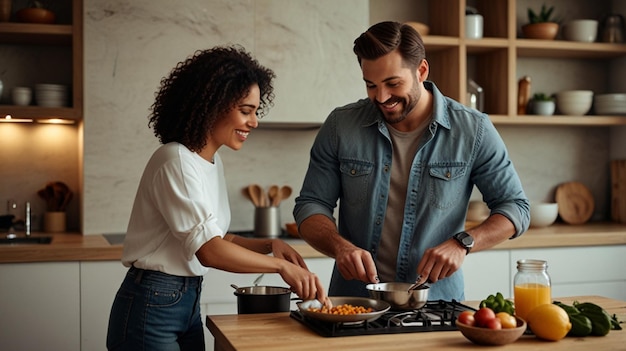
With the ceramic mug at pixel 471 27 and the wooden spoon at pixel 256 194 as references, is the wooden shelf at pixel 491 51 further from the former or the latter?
the wooden spoon at pixel 256 194

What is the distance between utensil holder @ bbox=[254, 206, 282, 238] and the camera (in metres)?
3.92

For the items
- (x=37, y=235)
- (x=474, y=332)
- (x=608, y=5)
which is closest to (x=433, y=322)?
(x=474, y=332)

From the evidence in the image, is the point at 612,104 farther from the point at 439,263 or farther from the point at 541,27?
the point at 439,263

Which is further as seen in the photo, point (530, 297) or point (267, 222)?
point (267, 222)

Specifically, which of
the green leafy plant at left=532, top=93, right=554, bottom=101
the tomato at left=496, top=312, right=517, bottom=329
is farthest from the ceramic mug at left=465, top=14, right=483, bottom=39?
the tomato at left=496, top=312, right=517, bottom=329

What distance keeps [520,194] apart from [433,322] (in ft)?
2.13

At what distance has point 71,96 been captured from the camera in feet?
12.5

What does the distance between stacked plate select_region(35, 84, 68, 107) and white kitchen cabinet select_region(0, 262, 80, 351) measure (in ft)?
2.80

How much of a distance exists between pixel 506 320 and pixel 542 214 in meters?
2.57

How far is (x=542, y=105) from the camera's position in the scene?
14.4ft

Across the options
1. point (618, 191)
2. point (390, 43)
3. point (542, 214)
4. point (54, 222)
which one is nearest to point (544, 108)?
point (542, 214)

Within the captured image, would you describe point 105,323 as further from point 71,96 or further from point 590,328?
point 590,328

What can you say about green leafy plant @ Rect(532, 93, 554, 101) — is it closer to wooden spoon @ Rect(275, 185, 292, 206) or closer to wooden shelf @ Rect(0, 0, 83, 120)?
wooden spoon @ Rect(275, 185, 292, 206)

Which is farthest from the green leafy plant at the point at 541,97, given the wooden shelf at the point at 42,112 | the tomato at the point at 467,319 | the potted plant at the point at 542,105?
the tomato at the point at 467,319
